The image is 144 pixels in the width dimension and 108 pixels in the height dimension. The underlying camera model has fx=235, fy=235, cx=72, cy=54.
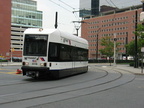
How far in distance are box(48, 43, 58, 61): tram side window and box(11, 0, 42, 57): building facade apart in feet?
376

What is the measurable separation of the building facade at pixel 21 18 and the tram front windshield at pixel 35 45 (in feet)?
374

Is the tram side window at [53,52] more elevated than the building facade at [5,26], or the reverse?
the building facade at [5,26]

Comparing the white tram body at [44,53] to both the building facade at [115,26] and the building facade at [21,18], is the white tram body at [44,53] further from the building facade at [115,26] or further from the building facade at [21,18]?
the building facade at [21,18]

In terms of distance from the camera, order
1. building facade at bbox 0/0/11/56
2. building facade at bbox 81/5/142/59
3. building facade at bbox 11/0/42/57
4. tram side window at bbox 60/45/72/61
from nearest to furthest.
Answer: tram side window at bbox 60/45/72/61, building facade at bbox 0/0/11/56, building facade at bbox 81/5/142/59, building facade at bbox 11/0/42/57

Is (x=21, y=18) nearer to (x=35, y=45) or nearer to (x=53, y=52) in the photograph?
(x=35, y=45)

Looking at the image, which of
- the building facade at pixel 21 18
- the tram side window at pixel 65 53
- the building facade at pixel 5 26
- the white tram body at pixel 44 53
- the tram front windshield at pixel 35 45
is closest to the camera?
the white tram body at pixel 44 53

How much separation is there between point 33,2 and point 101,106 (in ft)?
437

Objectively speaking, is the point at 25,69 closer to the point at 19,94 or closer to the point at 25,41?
the point at 25,41

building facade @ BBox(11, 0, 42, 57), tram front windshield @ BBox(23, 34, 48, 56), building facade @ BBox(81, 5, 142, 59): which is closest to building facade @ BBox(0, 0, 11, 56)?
building facade @ BBox(11, 0, 42, 57)

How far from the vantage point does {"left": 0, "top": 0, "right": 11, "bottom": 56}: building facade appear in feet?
330

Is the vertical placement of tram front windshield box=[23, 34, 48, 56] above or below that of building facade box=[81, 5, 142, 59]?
below

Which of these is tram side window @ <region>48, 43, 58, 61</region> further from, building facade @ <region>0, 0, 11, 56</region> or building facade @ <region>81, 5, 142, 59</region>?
building facade @ <region>81, 5, 142, 59</region>

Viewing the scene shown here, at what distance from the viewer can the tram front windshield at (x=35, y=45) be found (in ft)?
47.6

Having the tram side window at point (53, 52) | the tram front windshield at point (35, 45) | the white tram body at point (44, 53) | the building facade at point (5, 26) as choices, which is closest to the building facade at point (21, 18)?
the building facade at point (5, 26)
